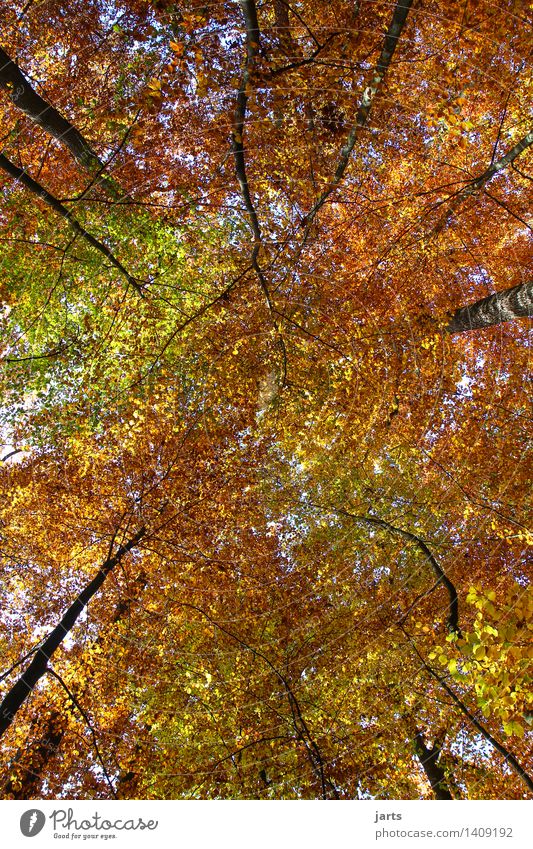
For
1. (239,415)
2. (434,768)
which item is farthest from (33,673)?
(434,768)

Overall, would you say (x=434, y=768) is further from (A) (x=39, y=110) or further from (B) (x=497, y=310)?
(A) (x=39, y=110)

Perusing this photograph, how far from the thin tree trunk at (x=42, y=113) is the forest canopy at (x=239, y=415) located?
18 cm

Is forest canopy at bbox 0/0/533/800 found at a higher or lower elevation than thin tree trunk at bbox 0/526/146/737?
higher

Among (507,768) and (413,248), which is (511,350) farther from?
(507,768)

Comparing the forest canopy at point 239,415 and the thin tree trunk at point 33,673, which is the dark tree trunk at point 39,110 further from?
the thin tree trunk at point 33,673

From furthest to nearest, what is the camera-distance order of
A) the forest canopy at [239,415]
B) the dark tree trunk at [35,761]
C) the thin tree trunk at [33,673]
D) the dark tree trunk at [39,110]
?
the forest canopy at [239,415], the dark tree trunk at [35,761], the dark tree trunk at [39,110], the thin tree trunk at [33,673]

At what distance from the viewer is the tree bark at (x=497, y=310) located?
1180cm

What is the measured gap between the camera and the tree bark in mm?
11797

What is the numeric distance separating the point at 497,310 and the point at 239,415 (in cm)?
902

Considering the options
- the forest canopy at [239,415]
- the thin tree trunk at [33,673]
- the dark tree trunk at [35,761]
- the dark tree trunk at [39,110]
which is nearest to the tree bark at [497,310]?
the forest canopy at [239,415]

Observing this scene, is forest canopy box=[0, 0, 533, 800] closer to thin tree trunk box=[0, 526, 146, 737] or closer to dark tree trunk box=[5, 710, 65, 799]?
dark tree trunk box=[5, 710, 65, 799]

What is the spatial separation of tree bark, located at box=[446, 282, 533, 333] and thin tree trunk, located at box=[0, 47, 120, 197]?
10420mm

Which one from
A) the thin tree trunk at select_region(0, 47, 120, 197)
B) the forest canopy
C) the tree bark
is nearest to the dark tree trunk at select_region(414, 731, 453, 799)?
the forest canopy
